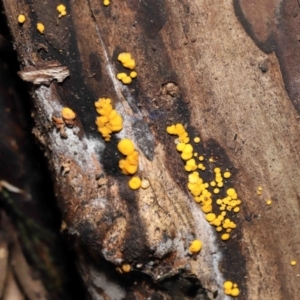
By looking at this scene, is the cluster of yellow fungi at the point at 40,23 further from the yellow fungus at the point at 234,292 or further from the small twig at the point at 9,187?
the small twig at the point at 9,187

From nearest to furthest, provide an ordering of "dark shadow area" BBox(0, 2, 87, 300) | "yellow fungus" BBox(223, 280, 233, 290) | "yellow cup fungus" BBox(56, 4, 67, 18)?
"yellow cup fungus" BBox(56, 4, 67, 18)
"yellow fungus" BBox(223, 280, 233, 290)
"dark shadow area" BBox(0, 2, 87, 300)

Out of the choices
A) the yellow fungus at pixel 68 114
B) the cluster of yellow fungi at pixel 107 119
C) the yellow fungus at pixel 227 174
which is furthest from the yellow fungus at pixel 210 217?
the yellow fungus at pixel 68 114

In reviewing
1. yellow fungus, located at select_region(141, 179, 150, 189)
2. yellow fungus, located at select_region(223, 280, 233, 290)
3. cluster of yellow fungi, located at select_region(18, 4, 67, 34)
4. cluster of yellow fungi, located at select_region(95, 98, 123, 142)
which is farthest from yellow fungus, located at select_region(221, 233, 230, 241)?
cluster of yellow fungi, located at select_region(18, 4, 67, 34)

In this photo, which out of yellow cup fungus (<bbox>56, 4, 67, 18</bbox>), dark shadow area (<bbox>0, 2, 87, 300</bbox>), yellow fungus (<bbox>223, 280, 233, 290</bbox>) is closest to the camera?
yellow cup fungus (<bbox>56, 4, 67, 18</bbox>)

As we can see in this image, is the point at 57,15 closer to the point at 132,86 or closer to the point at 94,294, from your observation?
the point at 132,86

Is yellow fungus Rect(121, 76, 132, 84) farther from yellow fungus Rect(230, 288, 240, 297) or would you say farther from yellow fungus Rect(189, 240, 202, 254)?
yellow fungus Rect(230, 288, 240, 297)

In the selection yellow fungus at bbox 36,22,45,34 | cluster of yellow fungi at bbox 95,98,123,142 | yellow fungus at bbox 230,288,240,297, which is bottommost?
yellow fungus at bbox 230,288,240,297
